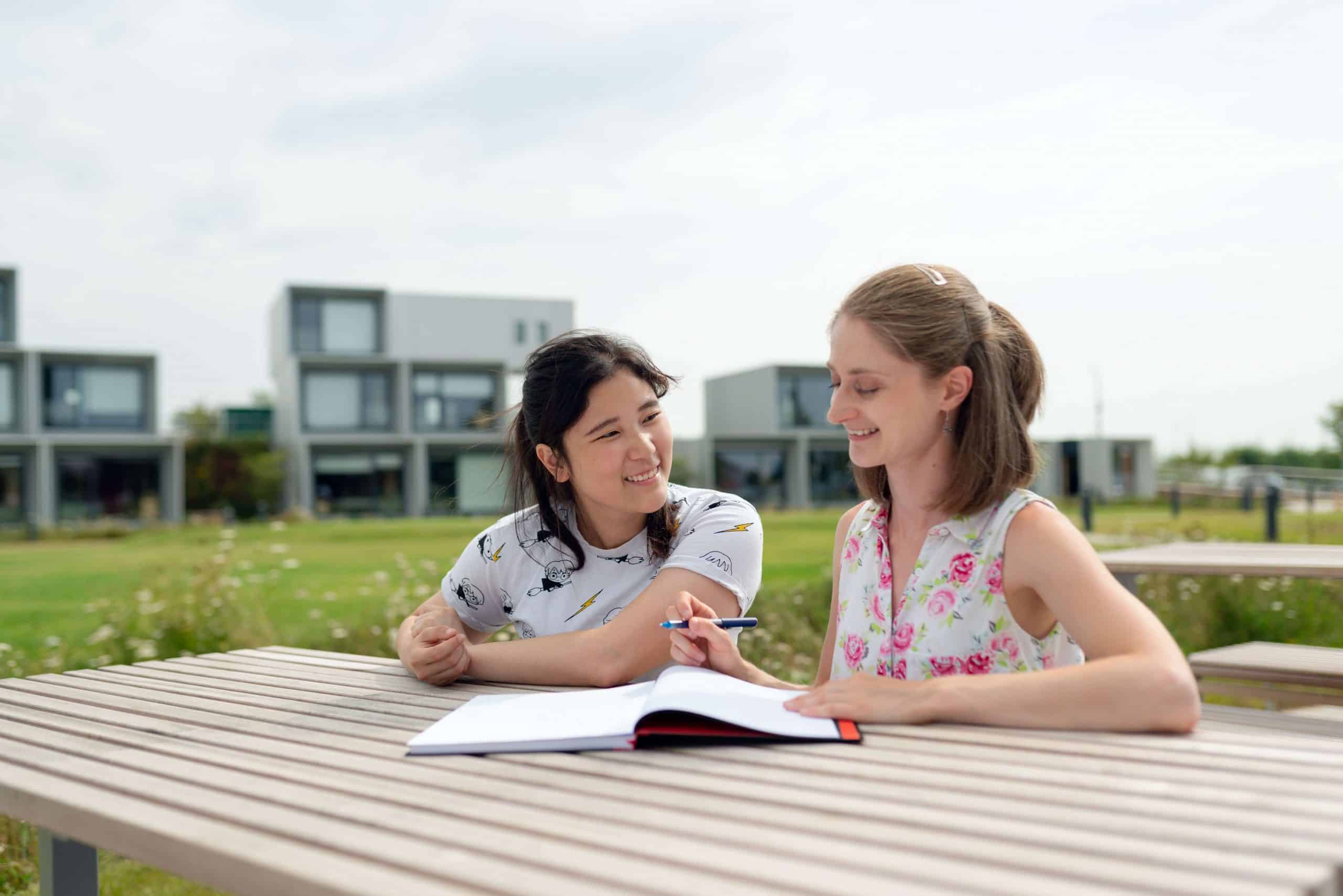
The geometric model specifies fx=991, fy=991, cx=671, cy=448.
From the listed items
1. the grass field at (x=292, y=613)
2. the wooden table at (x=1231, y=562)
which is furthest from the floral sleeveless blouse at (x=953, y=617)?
the grass field at (x=292, y=613)

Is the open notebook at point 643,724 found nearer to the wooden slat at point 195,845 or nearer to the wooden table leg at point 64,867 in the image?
the wooden slat at point 195,845

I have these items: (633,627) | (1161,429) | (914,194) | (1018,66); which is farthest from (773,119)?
(1161,429)

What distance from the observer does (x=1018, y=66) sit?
5023 mm

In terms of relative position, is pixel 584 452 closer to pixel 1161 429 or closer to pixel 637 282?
pixel 637 282

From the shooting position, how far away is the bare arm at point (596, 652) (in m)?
1.97

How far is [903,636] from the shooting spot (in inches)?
77.3

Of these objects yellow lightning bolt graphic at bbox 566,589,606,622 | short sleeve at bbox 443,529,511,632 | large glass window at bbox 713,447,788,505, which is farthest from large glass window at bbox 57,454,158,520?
yellow lightning bolt graphic at bbox 566,589,606,622

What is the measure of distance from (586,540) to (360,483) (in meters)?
33.1

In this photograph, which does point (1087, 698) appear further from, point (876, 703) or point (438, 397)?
point (438, 397)

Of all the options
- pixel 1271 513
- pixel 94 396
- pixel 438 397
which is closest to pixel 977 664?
pixel 1271 513

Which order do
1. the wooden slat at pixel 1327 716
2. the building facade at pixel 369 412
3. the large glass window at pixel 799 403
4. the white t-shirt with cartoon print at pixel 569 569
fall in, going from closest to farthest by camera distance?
the white t-shirt with cartoon print at pixel 569 569 → the wooden slat at pixel 1327 716 → the building facade at pixel 369 412 → the large glass window at pixel 799 403

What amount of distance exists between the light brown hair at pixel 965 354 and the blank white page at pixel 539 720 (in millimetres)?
739

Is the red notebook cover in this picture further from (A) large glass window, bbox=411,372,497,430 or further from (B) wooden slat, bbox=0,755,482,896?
(A) large glass window, bbox=411,372,497,430

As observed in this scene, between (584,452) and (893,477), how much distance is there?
71 centimetres
